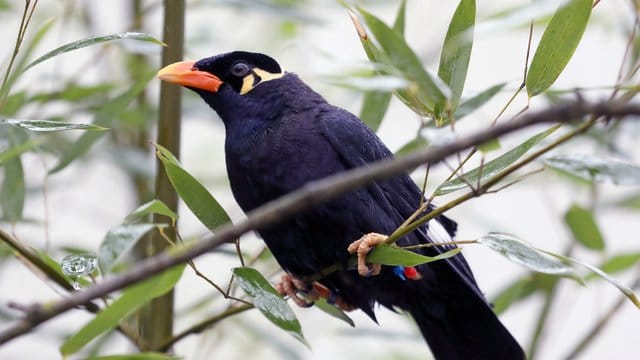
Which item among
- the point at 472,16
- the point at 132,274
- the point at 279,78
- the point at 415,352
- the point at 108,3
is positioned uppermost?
the point at 472,16

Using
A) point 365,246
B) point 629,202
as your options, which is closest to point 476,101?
point 365,246

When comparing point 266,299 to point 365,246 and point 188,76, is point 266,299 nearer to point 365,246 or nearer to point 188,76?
point 365,246

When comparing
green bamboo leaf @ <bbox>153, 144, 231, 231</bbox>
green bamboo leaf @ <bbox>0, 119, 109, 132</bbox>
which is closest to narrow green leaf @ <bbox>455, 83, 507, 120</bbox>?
green bamboo leaf @ <bbox>153, 144, 231, 231</bbox>

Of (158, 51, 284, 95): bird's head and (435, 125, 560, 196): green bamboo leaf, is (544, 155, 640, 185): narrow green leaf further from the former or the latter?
(158, 51, 284, 95): bird's head

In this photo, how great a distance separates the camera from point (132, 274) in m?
0.77

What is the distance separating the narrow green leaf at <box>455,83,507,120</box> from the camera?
1590 millimetres

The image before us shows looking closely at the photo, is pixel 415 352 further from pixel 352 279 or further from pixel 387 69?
pixel 387 69

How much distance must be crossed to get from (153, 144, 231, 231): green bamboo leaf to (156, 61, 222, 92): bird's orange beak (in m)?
0.36

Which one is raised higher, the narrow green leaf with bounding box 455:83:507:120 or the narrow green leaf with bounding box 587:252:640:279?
the narrow green leaf with bounding box 455:83:507:120

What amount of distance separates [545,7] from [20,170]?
0.82 metres

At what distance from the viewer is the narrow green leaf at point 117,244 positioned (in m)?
1.08

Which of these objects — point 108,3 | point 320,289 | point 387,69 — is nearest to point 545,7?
point 387,69

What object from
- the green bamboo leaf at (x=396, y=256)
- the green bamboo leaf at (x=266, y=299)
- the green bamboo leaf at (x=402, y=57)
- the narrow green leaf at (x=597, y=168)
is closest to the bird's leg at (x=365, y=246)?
the green bamboo leaf at (x=396, y=256)

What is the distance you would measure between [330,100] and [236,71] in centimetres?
72
